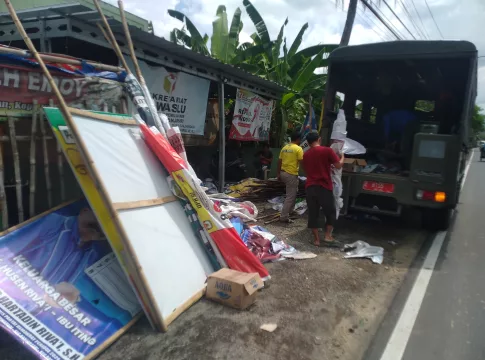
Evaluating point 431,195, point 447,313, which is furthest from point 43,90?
point 431,195

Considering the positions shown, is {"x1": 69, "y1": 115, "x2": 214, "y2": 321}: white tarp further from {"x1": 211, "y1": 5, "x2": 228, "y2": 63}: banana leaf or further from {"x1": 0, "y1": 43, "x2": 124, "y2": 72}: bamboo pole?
{"x1": 211, "y1": 5, "x2": 228, "y2": 63}: banana leaf

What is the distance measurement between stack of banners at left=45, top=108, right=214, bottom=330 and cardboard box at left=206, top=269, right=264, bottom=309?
181 mm

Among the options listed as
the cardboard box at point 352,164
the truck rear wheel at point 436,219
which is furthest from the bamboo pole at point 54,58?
the truck rear wheel at point 436,219

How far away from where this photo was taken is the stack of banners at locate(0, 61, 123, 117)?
147 inches

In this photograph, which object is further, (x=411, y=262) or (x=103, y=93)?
(x=411, y=262)

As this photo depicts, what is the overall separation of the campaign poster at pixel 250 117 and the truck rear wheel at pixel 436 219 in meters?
5.09

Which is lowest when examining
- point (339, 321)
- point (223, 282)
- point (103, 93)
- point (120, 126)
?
point (339, 321)

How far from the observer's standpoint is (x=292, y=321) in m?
3.32

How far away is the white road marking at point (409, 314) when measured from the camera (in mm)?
2945

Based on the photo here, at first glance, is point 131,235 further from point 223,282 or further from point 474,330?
point 474,330

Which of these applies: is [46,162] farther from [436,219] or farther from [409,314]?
[436,219]

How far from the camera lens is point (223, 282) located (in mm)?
3545

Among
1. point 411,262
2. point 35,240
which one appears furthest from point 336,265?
point 35,240

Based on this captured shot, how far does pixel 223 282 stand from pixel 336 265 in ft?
6.00
